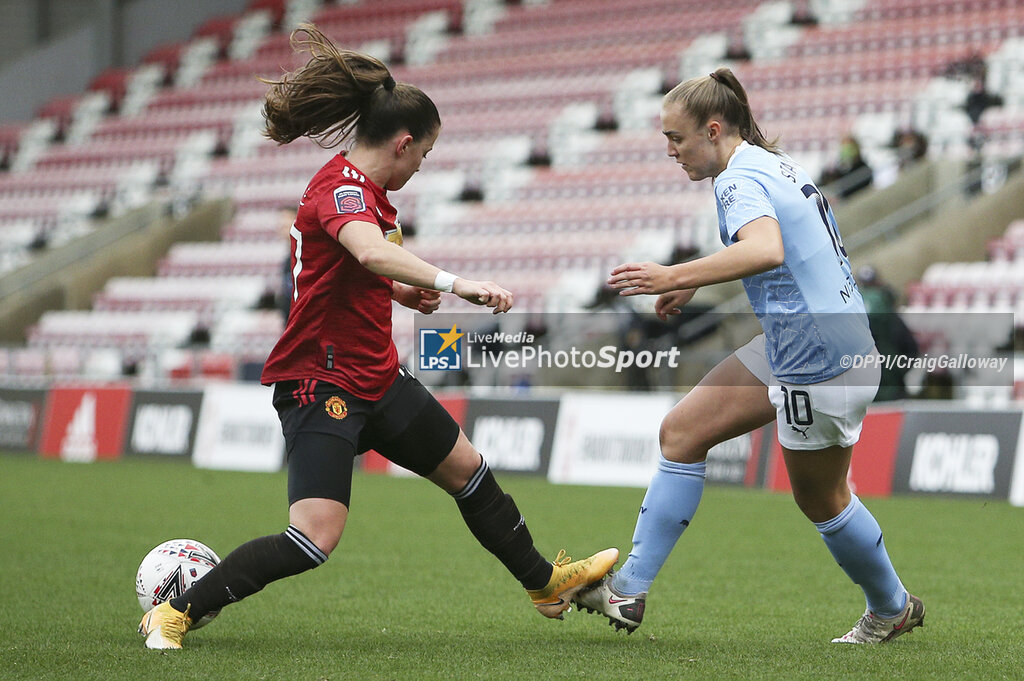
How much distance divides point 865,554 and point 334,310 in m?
1.93

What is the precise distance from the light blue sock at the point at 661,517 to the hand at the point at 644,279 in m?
0.92

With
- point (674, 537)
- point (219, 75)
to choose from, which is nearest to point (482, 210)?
point (219, 75)

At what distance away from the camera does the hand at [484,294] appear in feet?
12.8

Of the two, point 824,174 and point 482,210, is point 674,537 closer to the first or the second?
point 824,174

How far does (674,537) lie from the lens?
4664mm

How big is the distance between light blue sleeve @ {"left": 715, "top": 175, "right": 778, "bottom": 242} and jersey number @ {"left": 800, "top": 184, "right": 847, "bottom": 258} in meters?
0.21

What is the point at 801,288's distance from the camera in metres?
4.23

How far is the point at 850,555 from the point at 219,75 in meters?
25.6

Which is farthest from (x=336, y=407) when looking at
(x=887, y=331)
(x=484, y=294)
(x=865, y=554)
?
(x=887, y=331)

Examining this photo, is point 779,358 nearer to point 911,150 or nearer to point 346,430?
point 346,430

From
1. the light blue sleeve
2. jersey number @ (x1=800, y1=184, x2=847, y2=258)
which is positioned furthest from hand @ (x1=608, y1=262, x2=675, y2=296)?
jersey number @ (x1=800, y1=184, x2=847, y2=258)

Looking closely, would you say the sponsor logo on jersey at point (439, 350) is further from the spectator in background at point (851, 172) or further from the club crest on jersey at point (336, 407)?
the spectator in background at point (851, 172)

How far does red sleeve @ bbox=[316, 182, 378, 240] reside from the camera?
411 cm

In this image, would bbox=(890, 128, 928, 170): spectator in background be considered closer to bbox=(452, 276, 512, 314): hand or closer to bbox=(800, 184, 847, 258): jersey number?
bbox=(800, 184, 847, 258): jersey number
